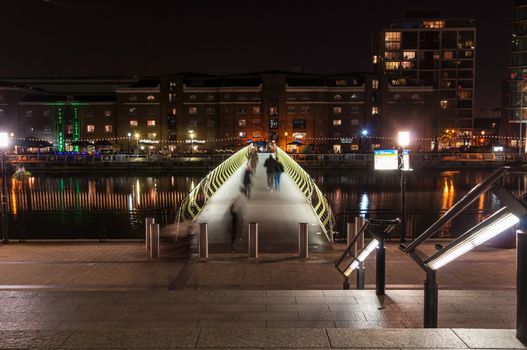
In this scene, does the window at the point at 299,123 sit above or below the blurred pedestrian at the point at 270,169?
above

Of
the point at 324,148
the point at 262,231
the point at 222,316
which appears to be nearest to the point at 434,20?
the point at 324,148

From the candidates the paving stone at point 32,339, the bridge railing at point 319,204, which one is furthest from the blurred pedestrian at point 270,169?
the paving stone at point 32,339

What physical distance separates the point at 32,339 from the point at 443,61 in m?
105

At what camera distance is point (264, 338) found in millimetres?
3713

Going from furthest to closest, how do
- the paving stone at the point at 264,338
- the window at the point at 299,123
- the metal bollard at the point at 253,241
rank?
the window at the point at 299,123
the metal bollard at the point at 253,241
the paving stone at the point at 264,338

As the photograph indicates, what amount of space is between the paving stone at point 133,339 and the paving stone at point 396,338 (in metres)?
1.09

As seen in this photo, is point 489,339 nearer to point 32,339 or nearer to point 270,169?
point 32,339

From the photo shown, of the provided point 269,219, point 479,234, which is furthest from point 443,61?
point 479,234

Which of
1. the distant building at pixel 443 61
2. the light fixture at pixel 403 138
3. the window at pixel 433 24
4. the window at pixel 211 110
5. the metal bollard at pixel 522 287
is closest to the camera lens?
the metal bollard at pixel 522 287

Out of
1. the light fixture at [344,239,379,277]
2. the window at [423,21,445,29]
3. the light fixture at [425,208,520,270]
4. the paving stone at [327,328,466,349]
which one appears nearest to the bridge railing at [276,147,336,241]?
the light fixture at [344,239,379,277]

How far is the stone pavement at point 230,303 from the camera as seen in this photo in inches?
145

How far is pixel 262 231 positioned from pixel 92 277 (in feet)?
18.8

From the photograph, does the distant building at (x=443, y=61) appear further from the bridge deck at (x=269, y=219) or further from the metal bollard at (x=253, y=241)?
the metal bollard at (x=253, y=241)

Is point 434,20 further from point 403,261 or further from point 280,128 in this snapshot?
point 403,261
